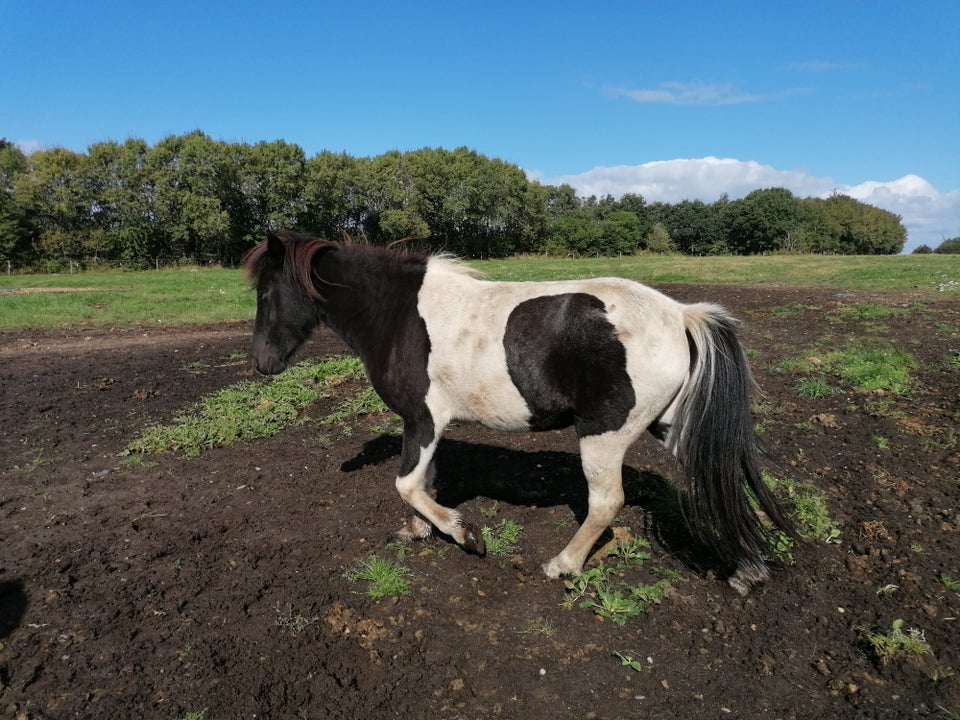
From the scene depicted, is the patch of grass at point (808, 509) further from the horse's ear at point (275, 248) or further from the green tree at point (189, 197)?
the green tree at point (189, 197)

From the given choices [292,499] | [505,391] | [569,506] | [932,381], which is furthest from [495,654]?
[932,381]

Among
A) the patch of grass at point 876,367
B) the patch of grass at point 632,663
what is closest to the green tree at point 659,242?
the patch of grass at point 876,367

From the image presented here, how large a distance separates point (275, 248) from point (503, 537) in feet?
9.62

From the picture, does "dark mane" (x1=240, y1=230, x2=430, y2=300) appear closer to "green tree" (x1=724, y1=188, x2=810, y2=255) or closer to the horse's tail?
the horse's tail

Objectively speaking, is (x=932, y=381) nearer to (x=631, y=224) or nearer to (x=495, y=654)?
(x=495, y=654)

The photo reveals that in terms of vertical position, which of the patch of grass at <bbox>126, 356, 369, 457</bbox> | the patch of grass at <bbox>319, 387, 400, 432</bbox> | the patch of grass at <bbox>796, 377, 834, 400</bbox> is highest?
the patch of grass at <bbox>796, 377, 834, 400</bbox>

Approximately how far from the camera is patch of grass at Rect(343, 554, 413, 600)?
390 cm

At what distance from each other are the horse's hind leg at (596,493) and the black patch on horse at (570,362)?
12 centimetres

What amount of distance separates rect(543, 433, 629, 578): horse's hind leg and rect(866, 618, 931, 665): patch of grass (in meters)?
1.57

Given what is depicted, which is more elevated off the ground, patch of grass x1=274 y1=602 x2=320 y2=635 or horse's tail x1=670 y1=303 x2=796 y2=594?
horse's tail x1=670 y1=303 x2=796 y2=594

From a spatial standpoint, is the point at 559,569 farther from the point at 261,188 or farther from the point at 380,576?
the point at 261,188

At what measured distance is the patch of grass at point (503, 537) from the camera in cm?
451

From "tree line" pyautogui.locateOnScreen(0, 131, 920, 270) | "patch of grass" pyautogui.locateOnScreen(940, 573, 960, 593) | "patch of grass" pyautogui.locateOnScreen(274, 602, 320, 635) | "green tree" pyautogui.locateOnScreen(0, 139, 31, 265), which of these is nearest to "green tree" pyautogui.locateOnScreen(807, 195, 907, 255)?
"tree line" pyautogui.locateOnScreen(0, 131, 920, 270)

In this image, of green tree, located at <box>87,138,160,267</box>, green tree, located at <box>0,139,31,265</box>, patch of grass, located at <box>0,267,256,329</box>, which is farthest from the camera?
green tree, located at <box>87,138,160,267</box>
